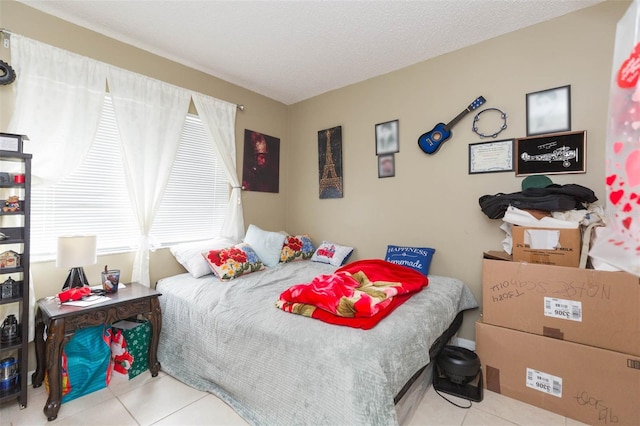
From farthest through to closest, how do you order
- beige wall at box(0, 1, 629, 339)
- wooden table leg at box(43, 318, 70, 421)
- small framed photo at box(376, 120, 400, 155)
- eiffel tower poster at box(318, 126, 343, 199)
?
eiffel tower poster at box(318, 126, 343, 199), small framed photo at box(376, 120, 400, 155), beige wall at box(0, 1, 629, 339), wooden table leg at box(43, 318, 70, 421)

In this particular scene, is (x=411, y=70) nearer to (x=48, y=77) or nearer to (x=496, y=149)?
(x=496, y=149)

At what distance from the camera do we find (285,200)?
13.2 feet

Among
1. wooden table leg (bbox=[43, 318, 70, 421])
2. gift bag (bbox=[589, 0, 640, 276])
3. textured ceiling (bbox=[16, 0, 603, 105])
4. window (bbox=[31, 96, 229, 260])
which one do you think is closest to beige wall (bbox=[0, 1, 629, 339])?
textured ceiling (bbox=[16, 0, 603, 105])

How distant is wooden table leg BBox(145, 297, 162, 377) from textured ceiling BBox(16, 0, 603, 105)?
2.17 m

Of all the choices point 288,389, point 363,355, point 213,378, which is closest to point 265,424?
point 288,389

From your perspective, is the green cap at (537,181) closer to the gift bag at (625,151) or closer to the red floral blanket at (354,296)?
the red floral blanket at (354,296)

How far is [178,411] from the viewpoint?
70.9 inches

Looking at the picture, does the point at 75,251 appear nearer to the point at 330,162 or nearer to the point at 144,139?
the point at 144,139

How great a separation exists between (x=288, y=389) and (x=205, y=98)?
111 inches

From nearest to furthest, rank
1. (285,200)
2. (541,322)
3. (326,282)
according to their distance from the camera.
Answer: (541,322)
(326,282)
(285,200)

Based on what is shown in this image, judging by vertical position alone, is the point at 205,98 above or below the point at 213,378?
above

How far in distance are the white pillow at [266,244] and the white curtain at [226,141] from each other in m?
0.21

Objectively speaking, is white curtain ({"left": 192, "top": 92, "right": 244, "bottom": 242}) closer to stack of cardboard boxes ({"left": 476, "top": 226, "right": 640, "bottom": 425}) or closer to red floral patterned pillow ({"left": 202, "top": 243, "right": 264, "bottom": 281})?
red floral patterned pillow ({"left": 202, "top": 243, "right": 264, "bottom": 281})

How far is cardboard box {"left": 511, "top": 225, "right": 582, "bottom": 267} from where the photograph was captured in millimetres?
1798
